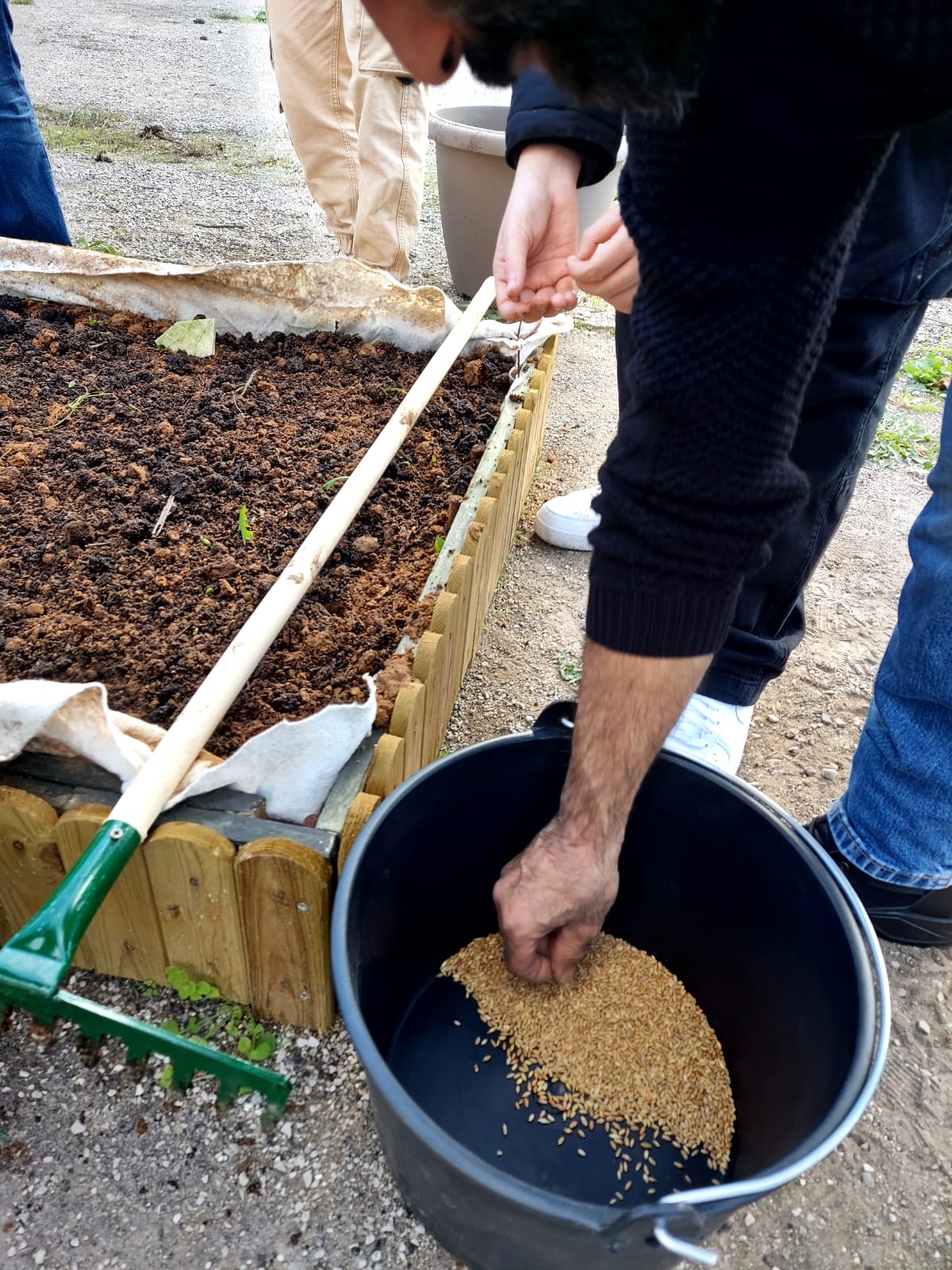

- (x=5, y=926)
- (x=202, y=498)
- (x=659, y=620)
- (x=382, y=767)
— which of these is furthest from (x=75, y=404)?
(x=659, y=620)

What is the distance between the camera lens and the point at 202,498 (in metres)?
1.96

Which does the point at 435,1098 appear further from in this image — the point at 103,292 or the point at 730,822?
the point at 103,292

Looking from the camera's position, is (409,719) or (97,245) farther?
(97,245)

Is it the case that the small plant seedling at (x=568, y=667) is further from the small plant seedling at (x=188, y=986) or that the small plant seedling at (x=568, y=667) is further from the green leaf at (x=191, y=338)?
the green leaf at (x=191, y=338)

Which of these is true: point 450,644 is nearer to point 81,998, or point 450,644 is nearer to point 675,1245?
point 81,998

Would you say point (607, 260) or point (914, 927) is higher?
point (607, 260)

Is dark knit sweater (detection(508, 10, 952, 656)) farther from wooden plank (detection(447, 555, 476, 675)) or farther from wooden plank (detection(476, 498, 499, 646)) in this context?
wooden plank (detection(476, 498, 499, 646))

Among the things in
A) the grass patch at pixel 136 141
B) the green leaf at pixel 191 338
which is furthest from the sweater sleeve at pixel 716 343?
the grass patch at pixel 136 141

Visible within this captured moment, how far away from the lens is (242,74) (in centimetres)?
723

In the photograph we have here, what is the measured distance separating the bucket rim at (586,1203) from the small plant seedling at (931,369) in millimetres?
3180

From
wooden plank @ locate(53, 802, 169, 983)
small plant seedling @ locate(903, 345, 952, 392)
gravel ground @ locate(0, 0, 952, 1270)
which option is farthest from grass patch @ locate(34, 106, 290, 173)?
wooden plank @ locate(53, 802, 169, 983)

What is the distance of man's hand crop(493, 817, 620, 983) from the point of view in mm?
1064

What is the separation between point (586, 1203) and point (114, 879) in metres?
0.64

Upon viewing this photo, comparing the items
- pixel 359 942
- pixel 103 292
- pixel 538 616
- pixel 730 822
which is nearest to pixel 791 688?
pixel 538 616
